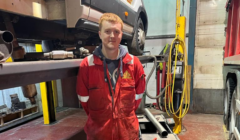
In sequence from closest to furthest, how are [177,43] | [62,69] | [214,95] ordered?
[62,69] < [177,43] < [214,95]

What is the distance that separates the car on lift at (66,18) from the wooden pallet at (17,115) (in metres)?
1.97

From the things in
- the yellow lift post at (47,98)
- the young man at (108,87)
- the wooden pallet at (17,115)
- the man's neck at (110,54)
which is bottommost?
the wooden pallet at (17,115)

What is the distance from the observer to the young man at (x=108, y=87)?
1386mm

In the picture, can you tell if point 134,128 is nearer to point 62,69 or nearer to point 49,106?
point 62,69

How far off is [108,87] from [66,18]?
769mm

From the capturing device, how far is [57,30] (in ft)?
7.75

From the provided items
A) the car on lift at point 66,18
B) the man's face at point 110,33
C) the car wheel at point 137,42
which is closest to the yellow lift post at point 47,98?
the car on lift at point 66,18

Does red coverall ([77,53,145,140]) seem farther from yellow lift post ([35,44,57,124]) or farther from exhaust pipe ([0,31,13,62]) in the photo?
yellow lift post ([35,44,57,124])

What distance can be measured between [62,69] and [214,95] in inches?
160

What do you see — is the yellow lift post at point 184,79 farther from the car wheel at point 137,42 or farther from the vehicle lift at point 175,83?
Result: the car wheel at point 137,42

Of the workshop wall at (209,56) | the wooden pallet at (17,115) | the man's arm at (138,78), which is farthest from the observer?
the workshop wall at (209,56)

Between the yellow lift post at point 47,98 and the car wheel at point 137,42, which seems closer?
the car wheel at point 137,42

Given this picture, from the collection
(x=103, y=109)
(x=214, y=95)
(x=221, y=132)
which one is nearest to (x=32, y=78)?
(x=103, y=109)

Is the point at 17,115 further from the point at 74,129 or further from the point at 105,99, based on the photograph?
the point at 105,99
